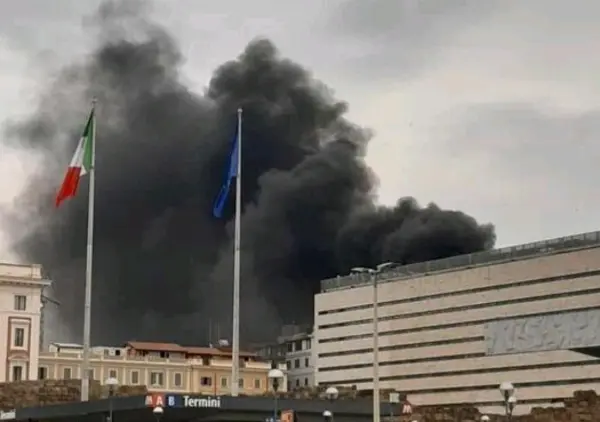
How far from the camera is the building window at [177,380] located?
14212 centimetres

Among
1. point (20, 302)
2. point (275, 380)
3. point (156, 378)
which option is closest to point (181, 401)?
point (275, 380)

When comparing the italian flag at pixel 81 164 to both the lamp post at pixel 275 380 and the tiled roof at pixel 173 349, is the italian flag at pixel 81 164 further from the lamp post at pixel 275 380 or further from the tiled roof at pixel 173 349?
the tiled roof at pixel 173 349

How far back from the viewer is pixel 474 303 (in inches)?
6073

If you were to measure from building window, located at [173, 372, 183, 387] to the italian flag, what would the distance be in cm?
8468

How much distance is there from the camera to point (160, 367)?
14325 cm

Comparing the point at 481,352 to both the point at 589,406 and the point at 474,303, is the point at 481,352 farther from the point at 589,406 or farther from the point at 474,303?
the point at 589,406

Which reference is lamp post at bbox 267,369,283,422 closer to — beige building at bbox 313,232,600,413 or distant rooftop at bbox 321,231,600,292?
beige building at bbox 313,232,600,413

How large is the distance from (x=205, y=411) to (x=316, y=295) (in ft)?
423

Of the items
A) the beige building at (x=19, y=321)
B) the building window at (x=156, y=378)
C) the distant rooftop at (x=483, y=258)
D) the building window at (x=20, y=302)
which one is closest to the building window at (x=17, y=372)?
the beige building at (x=19, y=321)

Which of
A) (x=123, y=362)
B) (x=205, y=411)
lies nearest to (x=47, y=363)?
(x=123, y=362)

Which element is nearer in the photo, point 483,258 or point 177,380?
point 177,380

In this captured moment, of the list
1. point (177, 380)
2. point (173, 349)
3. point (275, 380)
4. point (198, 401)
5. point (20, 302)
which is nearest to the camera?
point (275, 380)

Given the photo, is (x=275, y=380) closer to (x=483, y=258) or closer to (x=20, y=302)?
(x=20, y=302)

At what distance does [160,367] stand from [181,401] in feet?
307
